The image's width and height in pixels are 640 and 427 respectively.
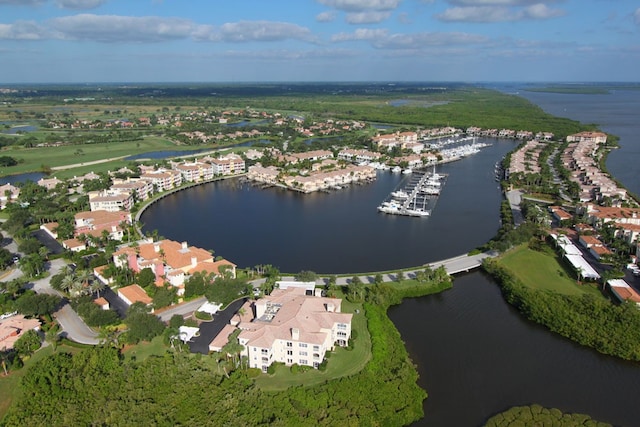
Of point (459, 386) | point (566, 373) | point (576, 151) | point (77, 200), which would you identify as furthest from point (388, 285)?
point (576, 151)

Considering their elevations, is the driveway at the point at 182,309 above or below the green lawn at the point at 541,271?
below

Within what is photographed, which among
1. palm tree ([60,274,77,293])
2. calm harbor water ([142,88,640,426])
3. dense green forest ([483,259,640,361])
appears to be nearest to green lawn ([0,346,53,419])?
palm tree ([60,274,77,293])

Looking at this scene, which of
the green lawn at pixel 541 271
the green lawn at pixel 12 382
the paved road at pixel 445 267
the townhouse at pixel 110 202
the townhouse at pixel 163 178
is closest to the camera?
the green lawn at pixel 12 382

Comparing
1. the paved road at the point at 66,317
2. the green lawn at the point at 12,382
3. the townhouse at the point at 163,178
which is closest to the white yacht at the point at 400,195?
the townhouse at the point at 163,178

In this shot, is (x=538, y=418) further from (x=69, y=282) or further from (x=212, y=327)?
(x=69, y=282)

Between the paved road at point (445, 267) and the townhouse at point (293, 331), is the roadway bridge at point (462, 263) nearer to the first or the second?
the paved road at point (445, 267)

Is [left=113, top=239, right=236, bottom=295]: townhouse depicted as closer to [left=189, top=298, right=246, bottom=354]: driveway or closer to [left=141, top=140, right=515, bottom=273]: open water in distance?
[left=189, top=298, right=246, bottom=354]: driveway
